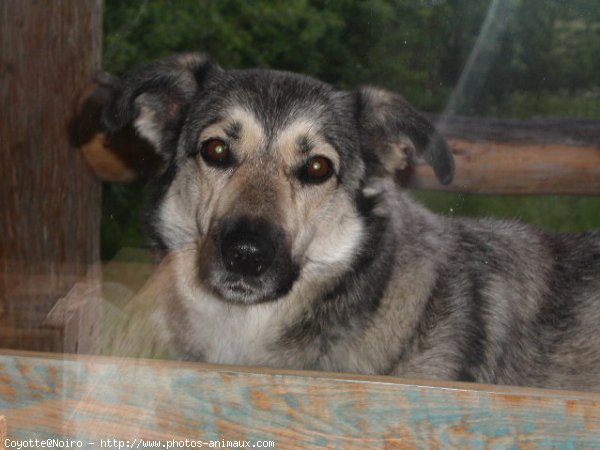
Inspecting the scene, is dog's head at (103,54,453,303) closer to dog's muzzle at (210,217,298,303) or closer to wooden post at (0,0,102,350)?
dog's muzzle at (210,217,298,303)

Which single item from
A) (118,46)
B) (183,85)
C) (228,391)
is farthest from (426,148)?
(118,46)

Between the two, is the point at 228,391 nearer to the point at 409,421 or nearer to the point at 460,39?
the point at 409,421

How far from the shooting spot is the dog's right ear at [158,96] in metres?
1.83

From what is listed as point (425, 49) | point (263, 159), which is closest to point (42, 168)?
point (263, 159)

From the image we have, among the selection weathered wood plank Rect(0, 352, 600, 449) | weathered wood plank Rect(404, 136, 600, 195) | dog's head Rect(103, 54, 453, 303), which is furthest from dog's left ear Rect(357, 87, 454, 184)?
weathered wood plank Rect(0, 352, 600, 449)

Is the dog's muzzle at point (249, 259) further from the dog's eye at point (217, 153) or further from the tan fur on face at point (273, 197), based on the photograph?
the dog's eye at point (217, 153)

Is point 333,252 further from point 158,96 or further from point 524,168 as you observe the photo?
point 524,168

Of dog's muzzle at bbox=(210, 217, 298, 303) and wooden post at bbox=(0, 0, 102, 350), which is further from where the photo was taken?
wooden post at bbox=(0, 0, 102, 350)

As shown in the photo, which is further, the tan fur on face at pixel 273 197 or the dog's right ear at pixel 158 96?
the dog's right ear at pixel 158 96

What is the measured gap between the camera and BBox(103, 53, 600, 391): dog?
180 centimetres

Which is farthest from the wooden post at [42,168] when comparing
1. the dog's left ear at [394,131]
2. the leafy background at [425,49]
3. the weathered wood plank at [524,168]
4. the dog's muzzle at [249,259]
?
the weathered wood plank at [524,168]

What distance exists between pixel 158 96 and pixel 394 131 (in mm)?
609

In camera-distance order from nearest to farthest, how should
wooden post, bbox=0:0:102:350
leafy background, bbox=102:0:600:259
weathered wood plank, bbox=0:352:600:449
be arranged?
weathered wood plank, bbox=0:352:600:449, leafy background, bbox=102:0:600:259, wooden post, bbox=0:0:102:350

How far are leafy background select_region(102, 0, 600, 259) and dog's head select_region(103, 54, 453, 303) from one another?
272mm
